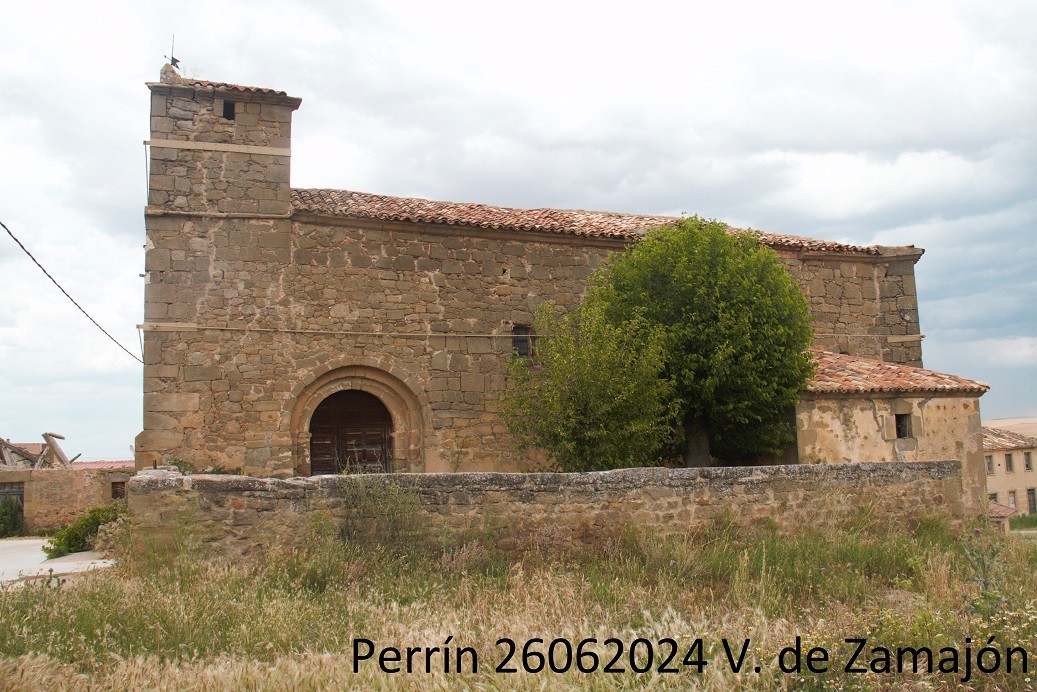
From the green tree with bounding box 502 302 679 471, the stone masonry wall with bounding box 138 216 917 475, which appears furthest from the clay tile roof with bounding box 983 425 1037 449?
the green tree with bounding box 502 302 679 471

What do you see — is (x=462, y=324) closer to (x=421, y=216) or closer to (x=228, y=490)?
(x=421, y=216)

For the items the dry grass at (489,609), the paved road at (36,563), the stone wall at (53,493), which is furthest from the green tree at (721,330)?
the stone wall at (53,493)

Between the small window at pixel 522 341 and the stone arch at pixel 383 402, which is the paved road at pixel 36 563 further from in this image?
the small window at pixel 522 341

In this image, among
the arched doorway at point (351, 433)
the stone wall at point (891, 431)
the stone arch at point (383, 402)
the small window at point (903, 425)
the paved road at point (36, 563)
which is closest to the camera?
the paved road at point (36, 563)

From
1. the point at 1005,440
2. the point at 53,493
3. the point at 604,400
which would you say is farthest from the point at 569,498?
the point at 1005,440

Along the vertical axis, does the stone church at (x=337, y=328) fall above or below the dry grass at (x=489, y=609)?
above

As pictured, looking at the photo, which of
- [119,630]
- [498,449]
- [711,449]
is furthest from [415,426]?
[119,630]

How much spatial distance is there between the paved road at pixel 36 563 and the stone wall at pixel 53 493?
3.29m

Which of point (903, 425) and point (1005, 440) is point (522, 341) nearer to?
point (903, 425)

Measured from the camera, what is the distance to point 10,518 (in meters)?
16.9

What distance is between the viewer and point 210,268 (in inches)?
545

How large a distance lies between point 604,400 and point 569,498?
3.63m

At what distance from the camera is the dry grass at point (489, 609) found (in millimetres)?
5074

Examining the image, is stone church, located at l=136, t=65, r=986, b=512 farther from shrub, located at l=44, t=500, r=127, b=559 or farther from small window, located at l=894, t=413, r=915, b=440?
shrub, located at l=44, t=500, r=127, b=559
